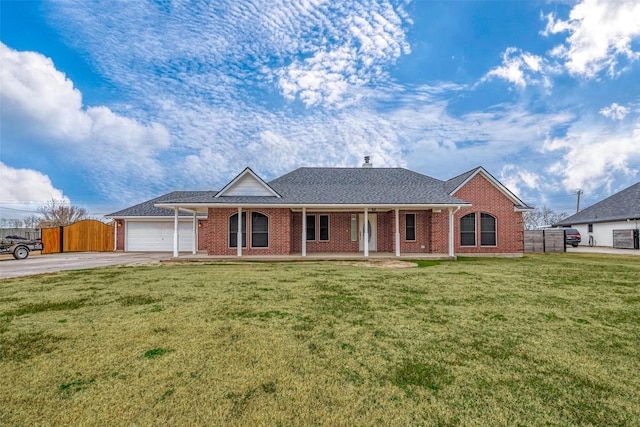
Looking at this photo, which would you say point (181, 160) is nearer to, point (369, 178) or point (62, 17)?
point (62, 17)

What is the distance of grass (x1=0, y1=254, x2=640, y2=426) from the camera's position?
8.16 feet

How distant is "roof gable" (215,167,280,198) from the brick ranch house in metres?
0.05

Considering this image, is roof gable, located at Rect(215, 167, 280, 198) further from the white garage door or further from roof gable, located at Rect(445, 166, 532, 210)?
roof gable, located at Rect(445, 166, 532, 210)

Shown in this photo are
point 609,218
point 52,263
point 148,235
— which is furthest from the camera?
point 609,218

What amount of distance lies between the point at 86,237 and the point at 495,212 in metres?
27.9

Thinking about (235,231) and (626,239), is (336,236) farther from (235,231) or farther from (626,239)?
(626,239)

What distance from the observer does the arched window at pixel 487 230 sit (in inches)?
668

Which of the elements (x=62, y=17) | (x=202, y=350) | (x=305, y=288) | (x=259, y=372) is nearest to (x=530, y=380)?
(x=259, y=372)

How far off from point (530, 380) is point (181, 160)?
2691cm

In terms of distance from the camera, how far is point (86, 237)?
75.8 ft

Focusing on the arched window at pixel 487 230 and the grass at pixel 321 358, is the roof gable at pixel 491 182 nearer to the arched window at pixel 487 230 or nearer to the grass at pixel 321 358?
the arched window at pixel 487 230

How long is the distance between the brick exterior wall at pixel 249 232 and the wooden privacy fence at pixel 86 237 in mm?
13249

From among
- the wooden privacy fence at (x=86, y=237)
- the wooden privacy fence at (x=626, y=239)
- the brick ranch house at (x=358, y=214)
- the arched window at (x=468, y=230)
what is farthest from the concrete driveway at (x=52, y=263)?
the wooden privacy fence at (x=626, y=239)

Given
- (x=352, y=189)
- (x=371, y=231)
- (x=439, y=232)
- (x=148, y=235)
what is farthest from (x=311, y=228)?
(x=148, y=235)
